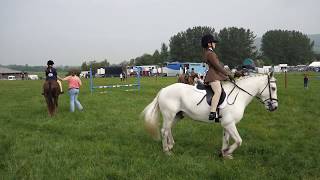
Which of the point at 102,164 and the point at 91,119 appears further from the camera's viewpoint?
the point at 91,119

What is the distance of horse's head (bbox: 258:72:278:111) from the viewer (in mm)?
9047

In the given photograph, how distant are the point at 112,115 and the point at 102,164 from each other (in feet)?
24.5

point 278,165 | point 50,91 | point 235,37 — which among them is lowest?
point 278,165

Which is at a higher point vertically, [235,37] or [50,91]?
[235,37]

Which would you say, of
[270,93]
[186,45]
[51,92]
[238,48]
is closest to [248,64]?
[51,92]

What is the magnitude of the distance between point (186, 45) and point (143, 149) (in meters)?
121

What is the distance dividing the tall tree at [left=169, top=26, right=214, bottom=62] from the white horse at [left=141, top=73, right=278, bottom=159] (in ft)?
380

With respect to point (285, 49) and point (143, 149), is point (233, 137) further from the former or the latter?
point (285, 49)

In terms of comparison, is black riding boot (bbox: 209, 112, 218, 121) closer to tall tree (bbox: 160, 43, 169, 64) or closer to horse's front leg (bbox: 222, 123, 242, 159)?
horse's front leg (bbox: 222, 123, 242, 159)

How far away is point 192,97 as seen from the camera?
355 inches

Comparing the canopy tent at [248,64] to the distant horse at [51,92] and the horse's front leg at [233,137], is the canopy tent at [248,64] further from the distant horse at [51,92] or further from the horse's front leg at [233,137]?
the horse's front leg at [233,137]

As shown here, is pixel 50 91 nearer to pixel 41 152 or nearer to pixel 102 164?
pixel 41 152

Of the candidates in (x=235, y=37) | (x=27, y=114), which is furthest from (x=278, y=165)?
(x=235, y=37)

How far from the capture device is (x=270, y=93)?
9.07 metres
